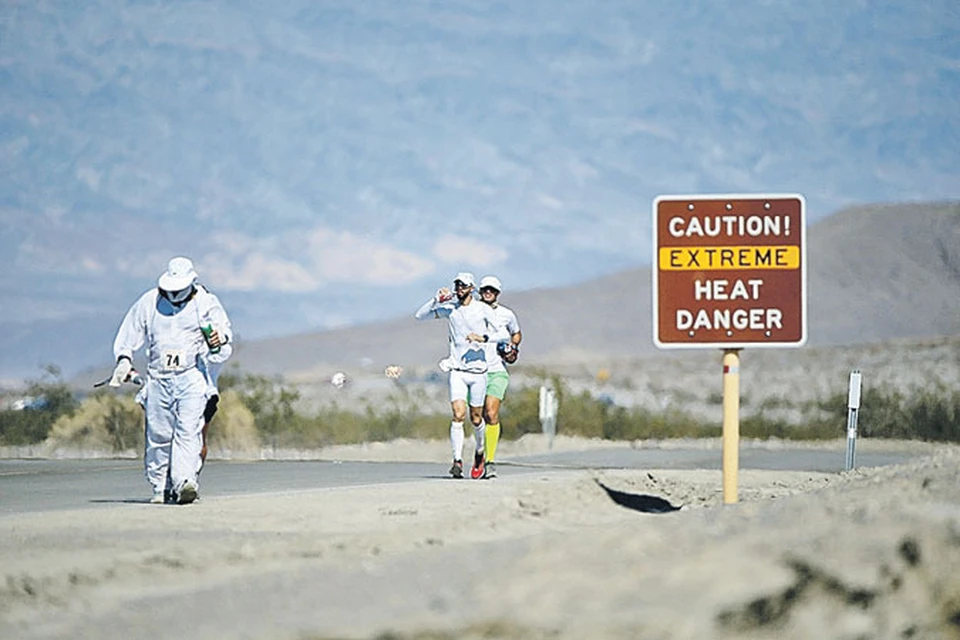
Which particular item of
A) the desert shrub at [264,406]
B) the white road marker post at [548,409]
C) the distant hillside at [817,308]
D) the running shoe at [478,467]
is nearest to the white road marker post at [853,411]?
the running shoe at [478,467]

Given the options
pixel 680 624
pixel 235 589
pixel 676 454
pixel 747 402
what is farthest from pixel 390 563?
pixel 747 402

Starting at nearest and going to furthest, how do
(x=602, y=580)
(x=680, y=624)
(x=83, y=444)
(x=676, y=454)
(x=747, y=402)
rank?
1. (x=680, y=624)
2. (x=602, y=580)
3. (x=676, y=454)
4. (x=83, y=444)
5. (x=747, y=402)

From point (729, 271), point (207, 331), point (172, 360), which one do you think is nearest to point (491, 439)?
point (207, 331)

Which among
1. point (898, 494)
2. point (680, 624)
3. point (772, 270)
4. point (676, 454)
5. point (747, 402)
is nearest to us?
point (680, 624)

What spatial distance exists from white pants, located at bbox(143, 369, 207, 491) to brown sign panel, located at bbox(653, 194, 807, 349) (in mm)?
4107

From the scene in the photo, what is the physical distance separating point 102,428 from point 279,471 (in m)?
12.8

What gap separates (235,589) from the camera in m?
8.45

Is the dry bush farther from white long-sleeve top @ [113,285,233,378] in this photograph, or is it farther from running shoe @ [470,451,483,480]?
white long-sleeve top @ [113,285,233,378]

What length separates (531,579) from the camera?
7539 millimetres

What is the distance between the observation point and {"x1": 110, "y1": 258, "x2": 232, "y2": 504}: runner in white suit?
616 inches

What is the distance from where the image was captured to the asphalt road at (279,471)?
1758 cm

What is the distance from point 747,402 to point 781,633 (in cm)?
5021

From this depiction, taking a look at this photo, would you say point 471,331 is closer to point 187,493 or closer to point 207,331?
point 207,331

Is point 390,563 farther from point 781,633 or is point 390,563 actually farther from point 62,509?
point 62,509
